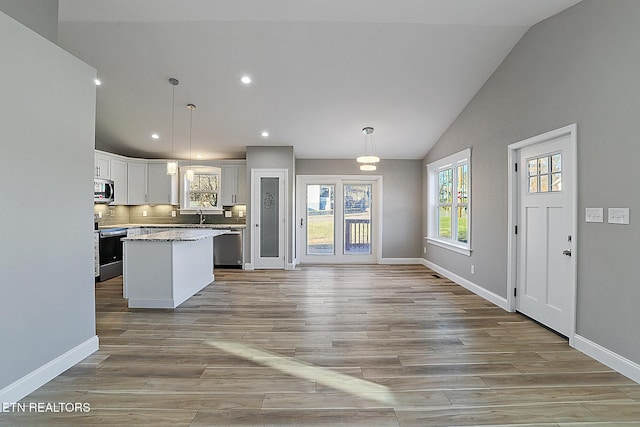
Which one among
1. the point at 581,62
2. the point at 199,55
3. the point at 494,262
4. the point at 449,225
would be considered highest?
the point at 199,55

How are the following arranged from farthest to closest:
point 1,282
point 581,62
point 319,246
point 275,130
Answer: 1. point 319,246
2. point 275,130
3. point 581,62
4. point 1,282

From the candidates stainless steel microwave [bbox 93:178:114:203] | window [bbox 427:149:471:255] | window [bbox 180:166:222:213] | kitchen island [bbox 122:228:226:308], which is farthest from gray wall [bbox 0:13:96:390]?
window [bbox 427:149:471:255]

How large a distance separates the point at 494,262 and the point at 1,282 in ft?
16.2

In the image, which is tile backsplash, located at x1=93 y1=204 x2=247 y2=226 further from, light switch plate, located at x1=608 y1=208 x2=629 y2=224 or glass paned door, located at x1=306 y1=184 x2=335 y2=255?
light switch plate, located at x1=608 y1=208 x2=629 y2=224

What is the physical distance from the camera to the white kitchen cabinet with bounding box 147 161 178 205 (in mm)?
6871

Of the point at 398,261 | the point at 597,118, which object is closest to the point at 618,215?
the point at 597,118

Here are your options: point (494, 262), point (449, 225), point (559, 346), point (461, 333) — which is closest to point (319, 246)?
point (449, 225)

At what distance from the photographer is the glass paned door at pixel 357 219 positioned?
7457 mm

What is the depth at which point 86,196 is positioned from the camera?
2.73 metres

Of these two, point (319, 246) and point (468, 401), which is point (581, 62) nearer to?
point (468, 401)

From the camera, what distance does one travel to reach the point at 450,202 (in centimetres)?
606

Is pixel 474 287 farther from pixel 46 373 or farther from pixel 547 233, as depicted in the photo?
pixel 46 373

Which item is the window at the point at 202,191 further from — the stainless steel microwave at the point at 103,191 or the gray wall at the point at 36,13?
the gray wall at the point at 36,13

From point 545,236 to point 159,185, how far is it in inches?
270
